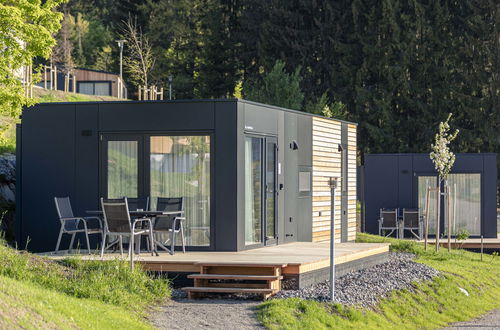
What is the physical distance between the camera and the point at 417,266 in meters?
16.2

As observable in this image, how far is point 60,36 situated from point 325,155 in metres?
32.4

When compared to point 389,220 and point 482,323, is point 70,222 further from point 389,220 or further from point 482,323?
point 389,220

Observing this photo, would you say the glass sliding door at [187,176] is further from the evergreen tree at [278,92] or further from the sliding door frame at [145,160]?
the evergreen tree at [278,92]

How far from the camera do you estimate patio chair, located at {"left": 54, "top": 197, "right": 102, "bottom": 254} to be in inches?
567

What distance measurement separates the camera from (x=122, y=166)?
603 inches

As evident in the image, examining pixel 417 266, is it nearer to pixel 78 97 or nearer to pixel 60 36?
pixel 78 97

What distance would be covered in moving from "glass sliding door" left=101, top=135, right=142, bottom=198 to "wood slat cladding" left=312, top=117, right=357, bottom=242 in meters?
4.00

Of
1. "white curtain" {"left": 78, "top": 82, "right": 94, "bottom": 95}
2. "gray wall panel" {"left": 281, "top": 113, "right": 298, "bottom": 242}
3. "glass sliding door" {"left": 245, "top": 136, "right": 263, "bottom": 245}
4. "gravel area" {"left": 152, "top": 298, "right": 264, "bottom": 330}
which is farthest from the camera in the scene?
"white curtain" {"left": 78, "top": 82, "right": 94, "bottom": 95}

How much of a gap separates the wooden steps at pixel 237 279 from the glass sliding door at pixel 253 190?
258 cm

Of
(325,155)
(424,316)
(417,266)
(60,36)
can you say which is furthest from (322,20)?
(424,316)

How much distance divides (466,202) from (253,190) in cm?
1029

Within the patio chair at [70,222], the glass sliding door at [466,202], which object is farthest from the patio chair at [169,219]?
the glass sliding door at [466,202]

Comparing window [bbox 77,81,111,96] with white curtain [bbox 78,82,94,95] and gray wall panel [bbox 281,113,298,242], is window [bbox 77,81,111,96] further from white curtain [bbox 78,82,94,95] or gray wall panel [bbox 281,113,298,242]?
gray wall panel [bbox 281,113,298,242]

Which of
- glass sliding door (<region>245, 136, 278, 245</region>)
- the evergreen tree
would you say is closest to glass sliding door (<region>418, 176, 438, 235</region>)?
the evergreen tree
